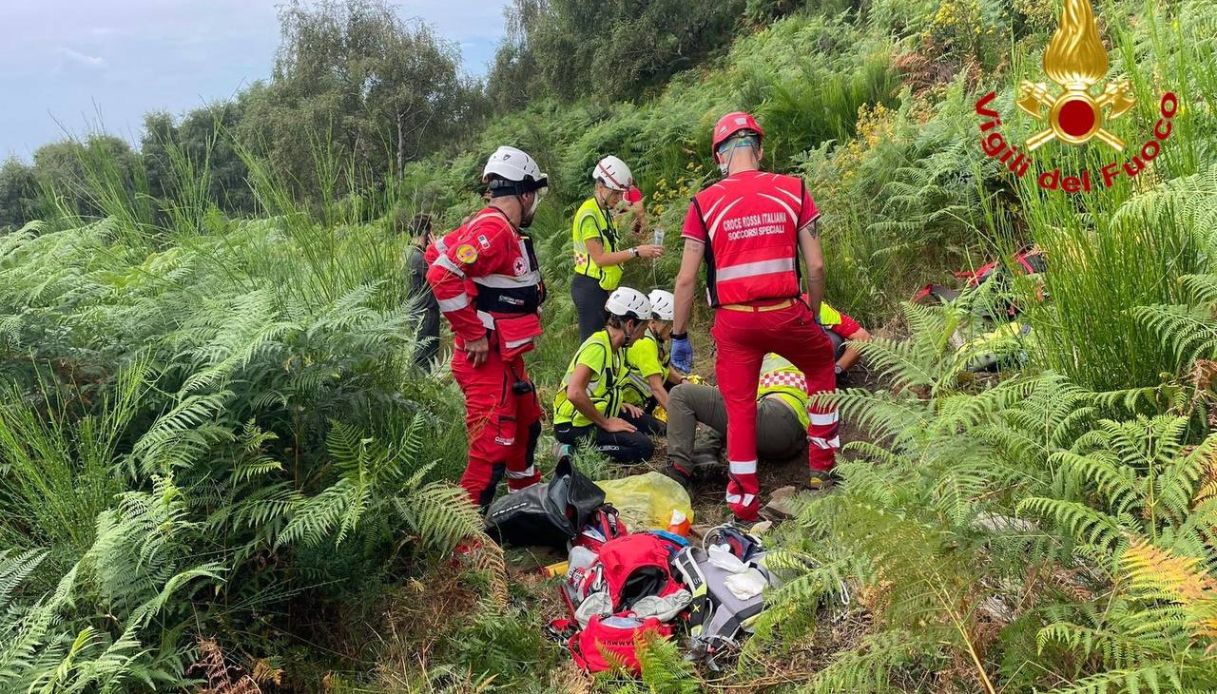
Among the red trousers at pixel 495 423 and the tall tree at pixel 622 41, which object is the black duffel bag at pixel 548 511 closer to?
the red trousers at pixel 495 423

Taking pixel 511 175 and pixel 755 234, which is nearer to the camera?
pixel 755 234

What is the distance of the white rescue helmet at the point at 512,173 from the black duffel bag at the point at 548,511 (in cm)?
153

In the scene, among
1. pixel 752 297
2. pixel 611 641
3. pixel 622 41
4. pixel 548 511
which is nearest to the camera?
pixel 611 641

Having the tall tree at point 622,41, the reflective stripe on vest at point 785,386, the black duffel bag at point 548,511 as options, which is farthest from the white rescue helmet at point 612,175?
the tall tree at point 622,41

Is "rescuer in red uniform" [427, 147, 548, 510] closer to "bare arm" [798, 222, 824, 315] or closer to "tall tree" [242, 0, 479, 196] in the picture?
"bare arm" [798, 222, 824, 315]

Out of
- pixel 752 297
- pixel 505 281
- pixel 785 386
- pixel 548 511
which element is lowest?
pixel 548 511

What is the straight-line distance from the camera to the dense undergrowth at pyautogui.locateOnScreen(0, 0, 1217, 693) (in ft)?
6.85

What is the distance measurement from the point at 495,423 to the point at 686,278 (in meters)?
1.27

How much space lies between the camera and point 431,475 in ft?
12.0

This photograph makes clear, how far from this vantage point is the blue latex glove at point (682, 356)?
6.20m

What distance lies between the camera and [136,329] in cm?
→ 338

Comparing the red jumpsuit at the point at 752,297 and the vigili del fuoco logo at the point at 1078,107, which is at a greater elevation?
the vigili del fuoco logo at the point at 1078,107

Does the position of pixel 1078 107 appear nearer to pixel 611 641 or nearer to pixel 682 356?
pixel 611 641

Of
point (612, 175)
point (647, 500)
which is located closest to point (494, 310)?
point (647, 500)
